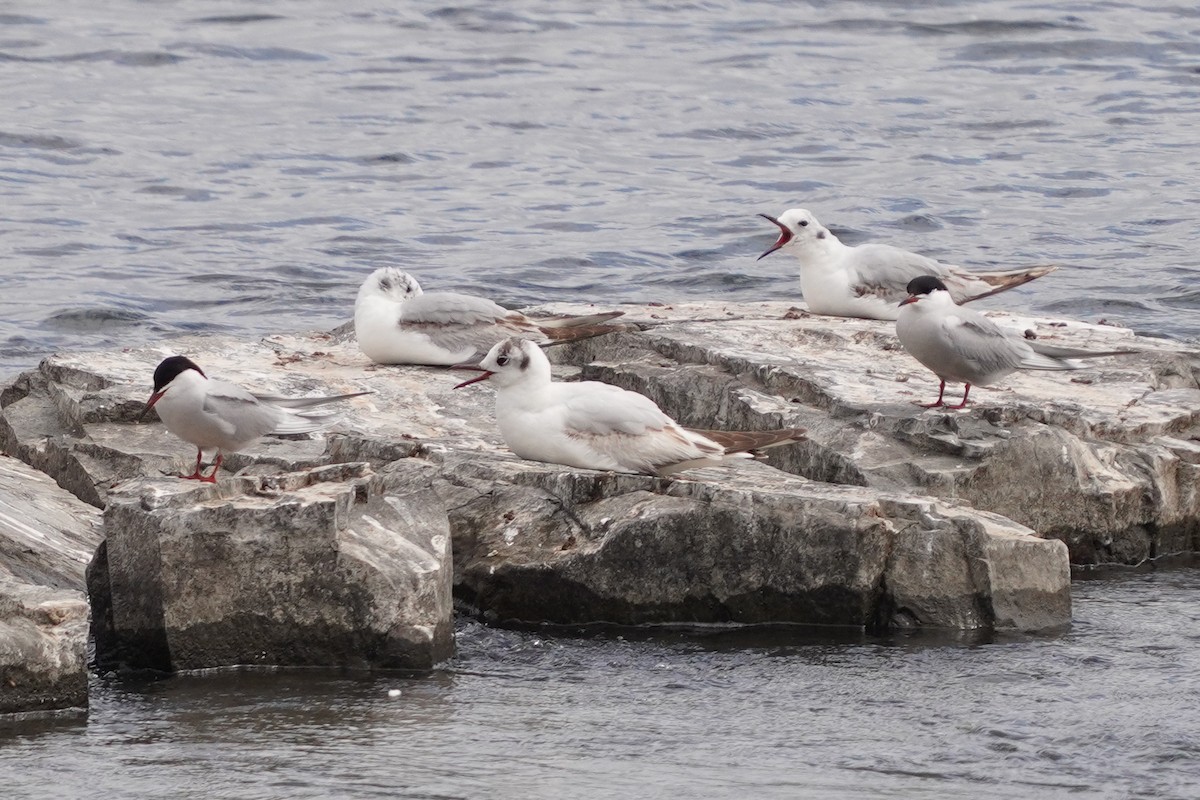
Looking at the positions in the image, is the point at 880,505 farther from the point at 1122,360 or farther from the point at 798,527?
the point at 1122,360

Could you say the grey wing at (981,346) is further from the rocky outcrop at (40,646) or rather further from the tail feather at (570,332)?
the rocky outcrop at (40,646)

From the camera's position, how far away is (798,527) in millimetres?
6781

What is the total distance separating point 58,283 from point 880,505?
9.28 metres

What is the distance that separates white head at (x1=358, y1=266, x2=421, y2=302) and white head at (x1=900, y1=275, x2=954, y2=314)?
2.53 metres

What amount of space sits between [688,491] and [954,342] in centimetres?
Result: 166

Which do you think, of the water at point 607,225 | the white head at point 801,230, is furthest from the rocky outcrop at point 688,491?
the white head at point 801,230

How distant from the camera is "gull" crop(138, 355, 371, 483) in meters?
7.39

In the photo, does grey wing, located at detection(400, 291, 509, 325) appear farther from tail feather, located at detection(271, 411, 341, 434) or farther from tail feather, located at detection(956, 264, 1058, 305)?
tail feather, located at detection(956, 264, 1058, 305)

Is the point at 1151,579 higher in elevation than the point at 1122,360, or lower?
lower

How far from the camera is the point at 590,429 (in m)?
7.21

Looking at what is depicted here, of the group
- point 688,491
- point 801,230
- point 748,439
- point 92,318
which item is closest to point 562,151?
point 92,318

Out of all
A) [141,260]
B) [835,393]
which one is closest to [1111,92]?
[141,260]

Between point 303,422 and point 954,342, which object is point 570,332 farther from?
point 954,342

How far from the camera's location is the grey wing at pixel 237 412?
7395 mm
